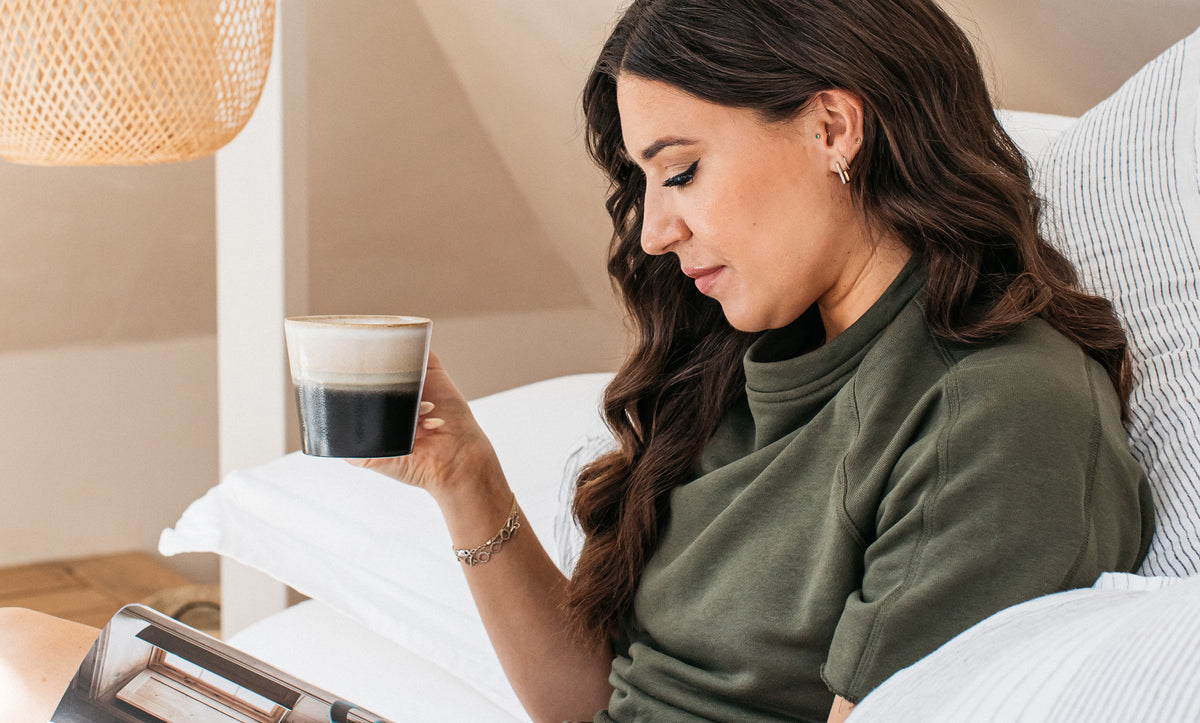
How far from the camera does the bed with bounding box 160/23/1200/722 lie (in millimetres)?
507

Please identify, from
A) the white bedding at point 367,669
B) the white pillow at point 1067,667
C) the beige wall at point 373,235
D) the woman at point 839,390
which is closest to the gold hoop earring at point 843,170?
the woman at point 839,390

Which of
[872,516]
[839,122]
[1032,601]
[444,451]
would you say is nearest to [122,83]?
[444,451]

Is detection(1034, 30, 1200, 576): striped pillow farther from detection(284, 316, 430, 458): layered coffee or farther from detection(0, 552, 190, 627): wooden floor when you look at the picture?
detection(0, 552, 190, 627): wooden floor

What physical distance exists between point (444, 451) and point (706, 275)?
283 mm

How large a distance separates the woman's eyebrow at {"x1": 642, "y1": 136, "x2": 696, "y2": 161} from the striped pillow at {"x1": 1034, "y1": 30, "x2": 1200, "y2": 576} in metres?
0.35

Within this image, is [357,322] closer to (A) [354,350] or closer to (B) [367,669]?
(A) [354,350]

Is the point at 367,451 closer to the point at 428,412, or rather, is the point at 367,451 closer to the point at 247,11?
the point at 428,412

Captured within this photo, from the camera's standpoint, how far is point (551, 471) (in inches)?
53.6

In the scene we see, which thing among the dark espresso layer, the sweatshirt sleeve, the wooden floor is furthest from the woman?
the wooden floor

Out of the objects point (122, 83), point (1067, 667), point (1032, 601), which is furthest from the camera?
point (122, 83)

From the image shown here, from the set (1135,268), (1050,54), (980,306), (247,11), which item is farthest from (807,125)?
(247,11)

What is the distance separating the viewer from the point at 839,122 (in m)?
0.84

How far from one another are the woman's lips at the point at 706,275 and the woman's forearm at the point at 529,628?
0.27 m

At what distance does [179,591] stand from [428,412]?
2.03 meters
